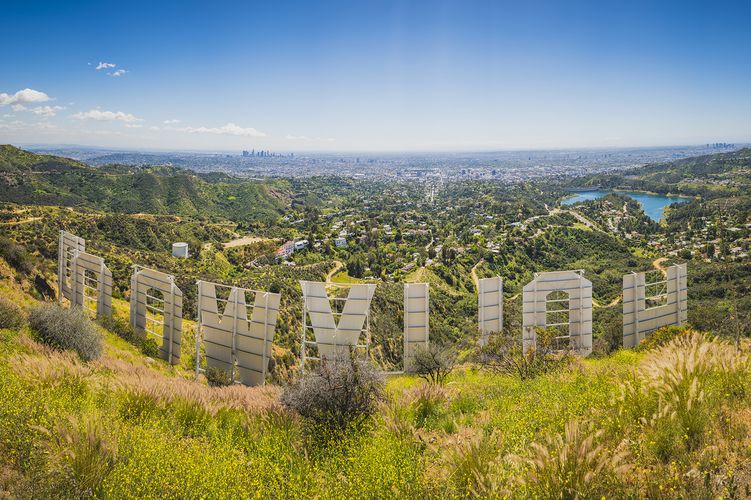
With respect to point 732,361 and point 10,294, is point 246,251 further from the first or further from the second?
point 732,361

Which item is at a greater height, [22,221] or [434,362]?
[22,221]

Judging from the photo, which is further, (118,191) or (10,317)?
(118,191)

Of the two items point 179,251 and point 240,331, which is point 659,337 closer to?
point 240,331

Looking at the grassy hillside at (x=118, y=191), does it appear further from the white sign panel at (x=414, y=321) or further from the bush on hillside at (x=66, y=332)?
the white sign panel at (x=414, y=321)

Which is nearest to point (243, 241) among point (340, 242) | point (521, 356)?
point (340, 242)

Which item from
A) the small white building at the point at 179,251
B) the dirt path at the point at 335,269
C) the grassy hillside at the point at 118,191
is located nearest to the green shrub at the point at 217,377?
the dirt path at the point at 335,269

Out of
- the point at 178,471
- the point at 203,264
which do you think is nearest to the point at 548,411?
the point at 178,471
